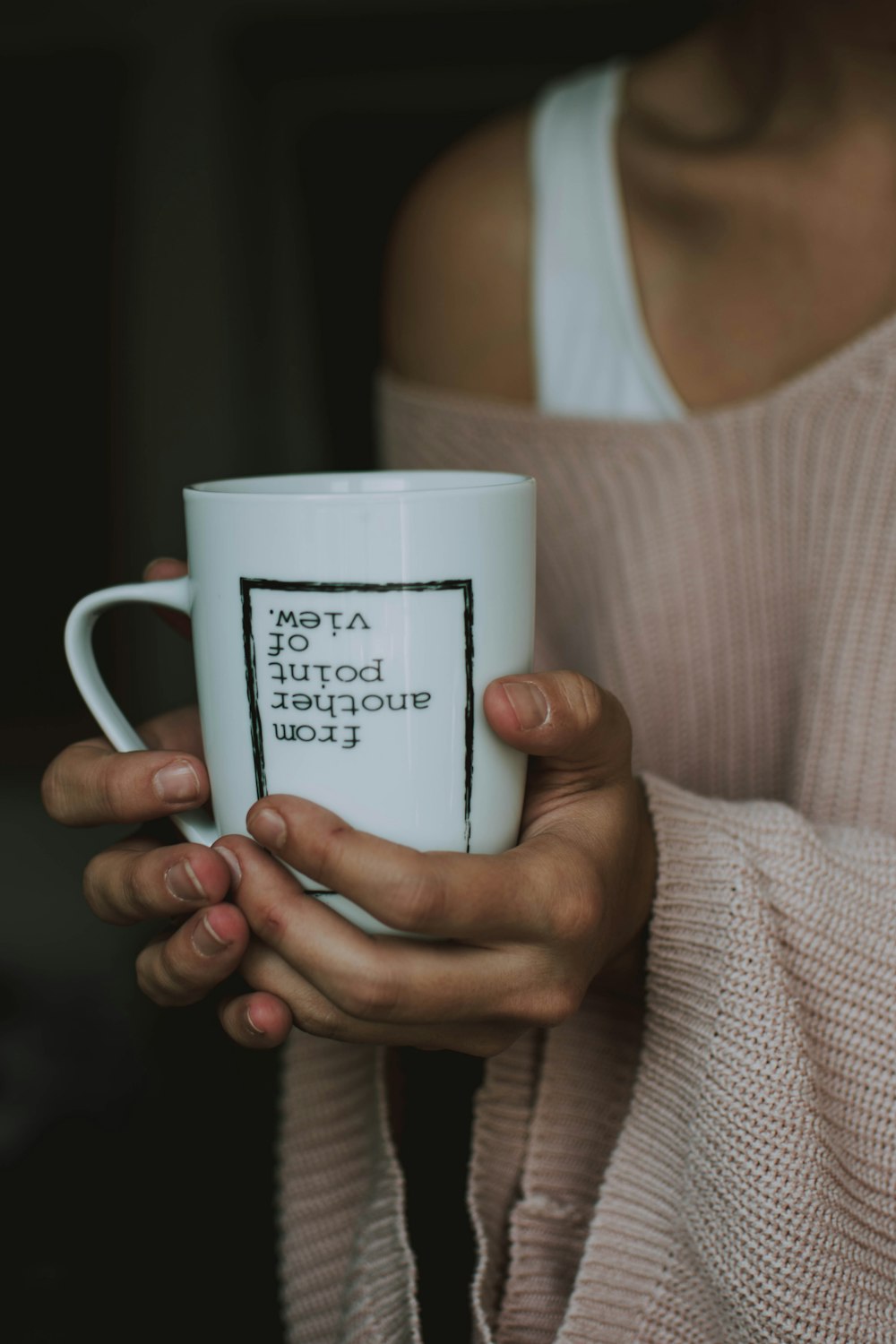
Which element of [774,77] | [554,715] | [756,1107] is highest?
[774,77]

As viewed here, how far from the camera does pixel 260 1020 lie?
50cm

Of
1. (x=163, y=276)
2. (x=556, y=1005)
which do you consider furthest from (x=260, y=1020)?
(x=163, y=276)

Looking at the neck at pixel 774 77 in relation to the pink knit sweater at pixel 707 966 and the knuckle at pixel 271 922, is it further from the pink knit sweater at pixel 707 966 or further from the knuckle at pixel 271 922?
the knuckle at pixel 271 922

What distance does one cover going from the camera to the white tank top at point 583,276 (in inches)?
38.1

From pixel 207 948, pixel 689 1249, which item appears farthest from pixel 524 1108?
pixel 207 948

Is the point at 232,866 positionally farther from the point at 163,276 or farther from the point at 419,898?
the point at 163,276

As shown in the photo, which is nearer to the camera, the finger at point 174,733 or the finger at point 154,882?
the finger at point 154,882

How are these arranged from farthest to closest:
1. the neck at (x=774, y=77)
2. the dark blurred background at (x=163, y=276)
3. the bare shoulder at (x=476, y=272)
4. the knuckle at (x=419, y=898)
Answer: the dark blurred background at (x=163, y=276) < the bare shoulder at (x=476, y=272) < the neck at (x=774, y=77) < the knuckle at (x=419, y=898)

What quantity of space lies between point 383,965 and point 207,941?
0.08 meters

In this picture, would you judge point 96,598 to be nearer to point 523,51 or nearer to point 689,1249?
point 689,1249

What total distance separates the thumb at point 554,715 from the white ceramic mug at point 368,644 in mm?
10

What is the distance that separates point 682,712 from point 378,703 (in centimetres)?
51

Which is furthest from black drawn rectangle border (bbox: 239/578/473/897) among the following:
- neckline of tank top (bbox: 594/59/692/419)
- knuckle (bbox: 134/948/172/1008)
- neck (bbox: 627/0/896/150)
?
neck (bbox: 627/0/896/150)

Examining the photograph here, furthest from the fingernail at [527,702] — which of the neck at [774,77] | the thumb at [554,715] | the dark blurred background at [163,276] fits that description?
the dark blurred background at [163,276]
